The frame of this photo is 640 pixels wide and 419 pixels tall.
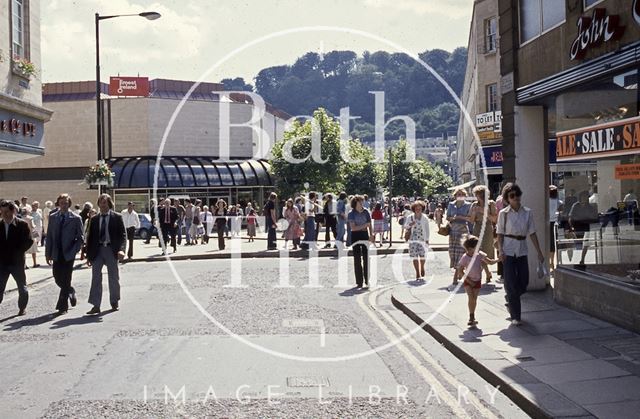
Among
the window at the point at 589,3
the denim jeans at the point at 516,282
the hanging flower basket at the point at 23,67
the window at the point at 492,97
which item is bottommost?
the denim jeans at the point at 516,282

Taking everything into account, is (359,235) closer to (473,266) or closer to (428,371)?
(473,266)

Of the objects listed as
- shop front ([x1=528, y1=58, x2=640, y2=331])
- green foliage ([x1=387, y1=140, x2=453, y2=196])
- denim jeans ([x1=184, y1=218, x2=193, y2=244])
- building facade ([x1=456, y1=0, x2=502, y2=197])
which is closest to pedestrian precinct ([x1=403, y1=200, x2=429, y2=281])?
shop front ([x1=528, y1=58, x2=640, y2=331])

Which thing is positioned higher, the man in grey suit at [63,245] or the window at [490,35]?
the window at [490,35]

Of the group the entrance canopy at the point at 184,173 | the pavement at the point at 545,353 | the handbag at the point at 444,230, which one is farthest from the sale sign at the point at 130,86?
the pavement at the point at 545,353

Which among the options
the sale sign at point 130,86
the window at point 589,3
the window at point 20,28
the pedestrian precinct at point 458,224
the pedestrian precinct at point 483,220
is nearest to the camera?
the window at point 589,3

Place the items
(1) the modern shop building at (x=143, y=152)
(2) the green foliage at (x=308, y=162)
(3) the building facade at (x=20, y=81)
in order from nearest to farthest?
(3) the building facade at (x=20, y=81)
(1) the modern shop building at (x=143, y=152)
(2) the green foliage at (x=308, y=162)

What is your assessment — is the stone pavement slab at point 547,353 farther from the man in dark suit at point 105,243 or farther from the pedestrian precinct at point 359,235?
the man in dark suit at point 105,243

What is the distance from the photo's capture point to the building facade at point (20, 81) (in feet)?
72.1

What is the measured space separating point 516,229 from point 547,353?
2268 mm

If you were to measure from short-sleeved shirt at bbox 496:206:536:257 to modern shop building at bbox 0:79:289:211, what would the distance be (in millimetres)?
43735

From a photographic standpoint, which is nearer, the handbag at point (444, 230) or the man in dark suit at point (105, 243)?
the man in dark suit at point (105, 243)

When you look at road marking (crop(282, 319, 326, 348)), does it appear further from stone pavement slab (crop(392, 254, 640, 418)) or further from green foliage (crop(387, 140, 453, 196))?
green foliage (crop(387, 140, 453, 196))

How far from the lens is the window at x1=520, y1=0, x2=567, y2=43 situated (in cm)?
1168

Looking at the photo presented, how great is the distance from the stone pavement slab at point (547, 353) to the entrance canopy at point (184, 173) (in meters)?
42.1
